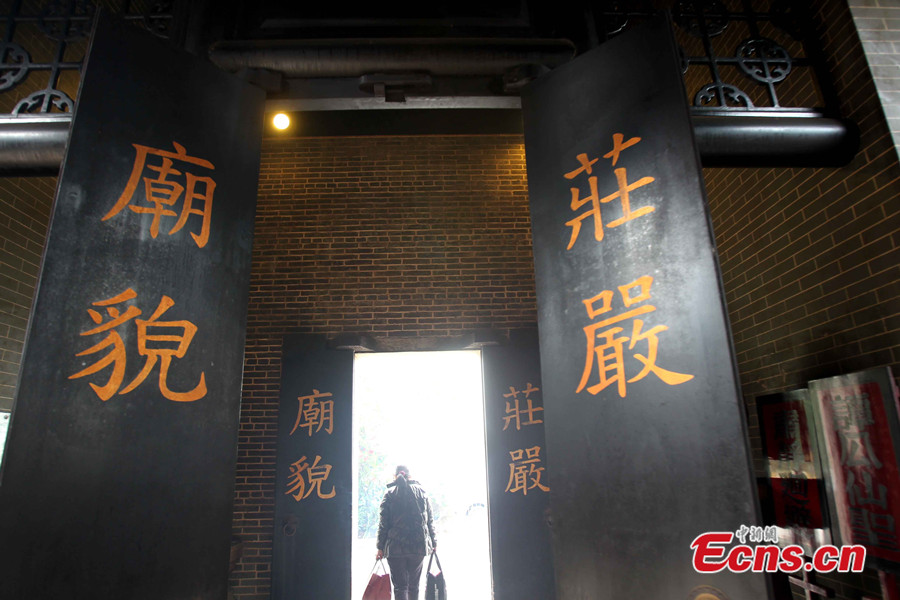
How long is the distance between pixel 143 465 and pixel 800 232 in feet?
12.1

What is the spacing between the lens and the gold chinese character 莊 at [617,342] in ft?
6.35

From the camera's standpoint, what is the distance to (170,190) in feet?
7.16

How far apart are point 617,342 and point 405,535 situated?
11.1ft

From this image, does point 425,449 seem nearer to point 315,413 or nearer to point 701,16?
point 315,413

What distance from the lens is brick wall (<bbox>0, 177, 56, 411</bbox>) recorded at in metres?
3.52

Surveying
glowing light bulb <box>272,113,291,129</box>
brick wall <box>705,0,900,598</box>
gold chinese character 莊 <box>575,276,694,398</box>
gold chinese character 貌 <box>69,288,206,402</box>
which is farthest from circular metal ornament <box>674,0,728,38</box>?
glowing light bulb <box>272,113,291,129</box>

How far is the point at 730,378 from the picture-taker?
174 centimetres

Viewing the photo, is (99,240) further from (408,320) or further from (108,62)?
(408,320)

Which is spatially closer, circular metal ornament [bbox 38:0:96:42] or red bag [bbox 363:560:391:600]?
circular metal ornament [bbox 38:0:96:42]

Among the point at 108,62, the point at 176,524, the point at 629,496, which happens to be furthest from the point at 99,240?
the point at 629,496

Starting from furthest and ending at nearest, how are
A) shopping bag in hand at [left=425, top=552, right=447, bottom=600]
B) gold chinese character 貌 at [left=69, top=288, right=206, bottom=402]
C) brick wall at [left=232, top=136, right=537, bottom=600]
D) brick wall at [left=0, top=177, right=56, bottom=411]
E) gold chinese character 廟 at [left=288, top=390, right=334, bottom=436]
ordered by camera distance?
brick wall at [left=232, top=136, right=537, bottom=600]
gold chinese character 廟 at [left=288, top=390, right=334, bottom=436]
shopping bag in hand at [left=425, top=552, right=447, bottom=600]
brick wall at [left=0, top=177, right=56, bottom=411]
gold chinese character 貌 at [left=69, top=288, right=206, bottom=402]

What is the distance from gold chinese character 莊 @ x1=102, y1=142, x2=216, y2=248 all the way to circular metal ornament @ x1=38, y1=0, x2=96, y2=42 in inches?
49.0

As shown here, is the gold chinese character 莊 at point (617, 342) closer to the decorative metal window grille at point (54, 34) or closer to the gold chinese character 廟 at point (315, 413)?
the decorative metal window grille at point (54, 34)

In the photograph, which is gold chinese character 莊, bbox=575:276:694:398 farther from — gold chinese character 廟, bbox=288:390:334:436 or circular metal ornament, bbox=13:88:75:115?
gold chinese character 廟, bbox=288:390:334:436
